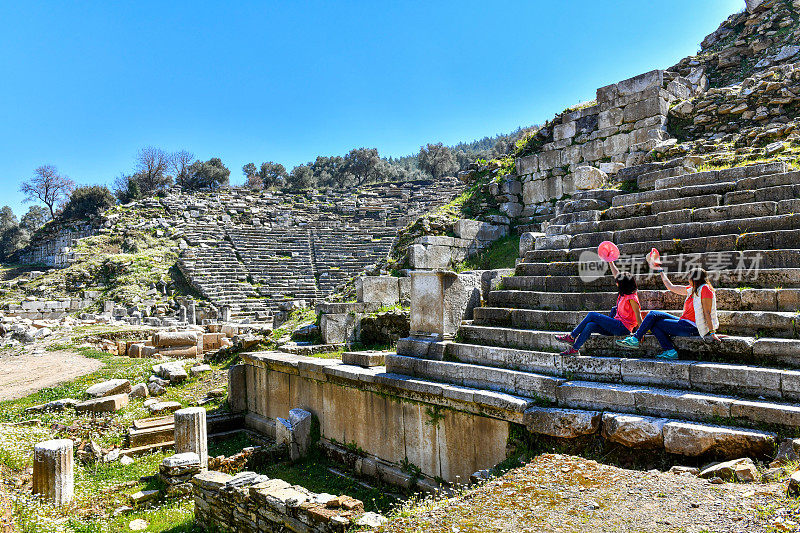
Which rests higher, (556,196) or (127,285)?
(556,196)

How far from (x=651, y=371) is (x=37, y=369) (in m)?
15.3

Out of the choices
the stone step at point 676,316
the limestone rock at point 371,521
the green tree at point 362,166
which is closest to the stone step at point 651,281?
the stone step at point 676,316

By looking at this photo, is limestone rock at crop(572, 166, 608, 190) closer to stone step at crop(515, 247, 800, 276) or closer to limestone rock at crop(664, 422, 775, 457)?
stone step at crop(515, 247, 800, 276)

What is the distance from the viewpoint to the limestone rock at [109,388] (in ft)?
35.7

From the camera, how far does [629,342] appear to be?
16.8ft

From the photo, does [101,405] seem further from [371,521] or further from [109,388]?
[371,521]

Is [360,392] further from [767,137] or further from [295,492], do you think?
[767,137]

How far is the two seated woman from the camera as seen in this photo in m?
4.76

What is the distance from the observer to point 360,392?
7.11 meters

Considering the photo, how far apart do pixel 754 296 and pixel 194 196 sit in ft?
131

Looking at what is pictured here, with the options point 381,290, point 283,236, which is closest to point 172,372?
point 381,290

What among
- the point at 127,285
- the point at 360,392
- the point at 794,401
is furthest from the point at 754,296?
the point at 127,285

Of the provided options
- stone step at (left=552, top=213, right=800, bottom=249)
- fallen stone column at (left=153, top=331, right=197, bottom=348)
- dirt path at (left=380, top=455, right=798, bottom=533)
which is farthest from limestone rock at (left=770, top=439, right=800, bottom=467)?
fallen stone column at (left=153, top=331, right=197, bottom=348)

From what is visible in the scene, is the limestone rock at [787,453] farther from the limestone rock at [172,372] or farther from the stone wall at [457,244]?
the limestone rock at [172,372]
